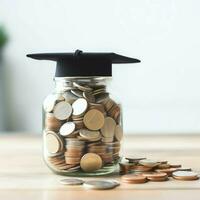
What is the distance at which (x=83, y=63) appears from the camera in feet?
2.66

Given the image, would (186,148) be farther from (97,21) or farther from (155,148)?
(97,21)

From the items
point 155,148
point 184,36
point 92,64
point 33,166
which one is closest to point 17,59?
point 184,36

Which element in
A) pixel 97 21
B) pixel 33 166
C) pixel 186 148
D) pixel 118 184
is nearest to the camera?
pixel 118 184

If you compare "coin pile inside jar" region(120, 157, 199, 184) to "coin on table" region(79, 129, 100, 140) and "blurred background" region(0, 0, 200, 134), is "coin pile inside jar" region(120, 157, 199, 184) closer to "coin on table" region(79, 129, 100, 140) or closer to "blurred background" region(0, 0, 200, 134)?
"coin on table" region(79, 129, 100, 140)

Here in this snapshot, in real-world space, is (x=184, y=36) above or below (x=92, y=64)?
above

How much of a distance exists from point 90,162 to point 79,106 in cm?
9

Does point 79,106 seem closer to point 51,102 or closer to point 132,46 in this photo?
point 51,102

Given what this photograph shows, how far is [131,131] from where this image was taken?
2111 millimetres

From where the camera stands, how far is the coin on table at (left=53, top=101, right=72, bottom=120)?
0.78 metres

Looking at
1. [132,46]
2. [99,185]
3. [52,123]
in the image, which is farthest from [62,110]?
[132,46]

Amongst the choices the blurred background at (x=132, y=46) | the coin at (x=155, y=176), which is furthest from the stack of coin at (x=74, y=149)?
the blurred background at (x=132, y=46)

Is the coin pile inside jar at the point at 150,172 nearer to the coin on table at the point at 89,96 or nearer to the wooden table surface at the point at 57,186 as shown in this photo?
the wooden table surface at the point at 57,186

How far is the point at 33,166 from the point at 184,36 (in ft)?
4.26

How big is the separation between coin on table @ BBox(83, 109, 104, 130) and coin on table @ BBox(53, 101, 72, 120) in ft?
0.10
